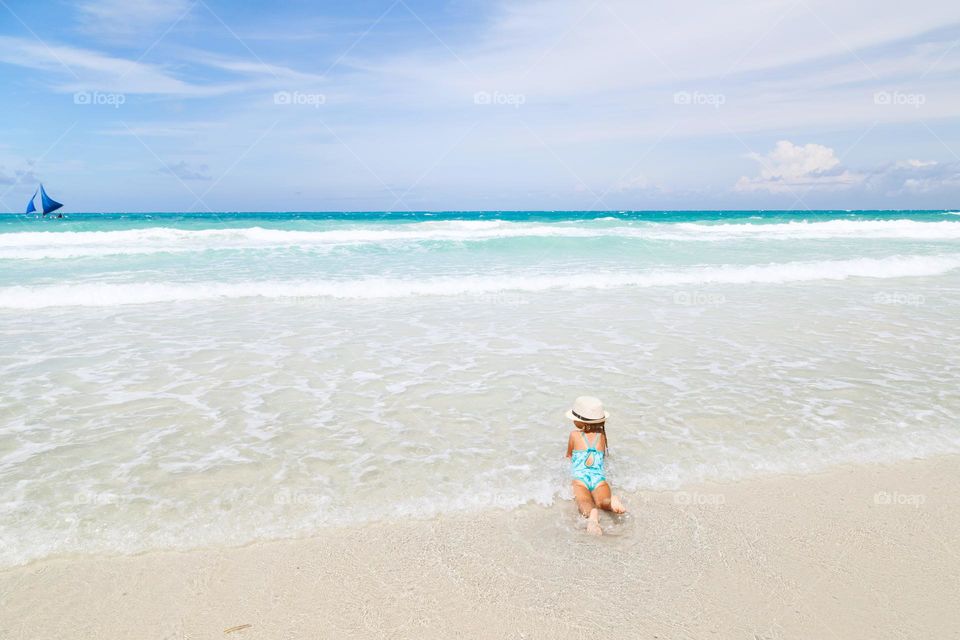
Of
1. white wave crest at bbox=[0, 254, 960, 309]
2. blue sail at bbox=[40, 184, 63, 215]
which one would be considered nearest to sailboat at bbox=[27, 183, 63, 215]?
blue sail at bbox=[40, 184, 63, 215]

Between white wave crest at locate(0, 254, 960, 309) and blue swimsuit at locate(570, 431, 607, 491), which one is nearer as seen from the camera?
blue swimsuit at locate(570, 431, 607, 491)

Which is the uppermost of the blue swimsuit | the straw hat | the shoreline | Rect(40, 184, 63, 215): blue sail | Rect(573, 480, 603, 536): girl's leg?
Rect(40, 184, 63, 215): blue sail

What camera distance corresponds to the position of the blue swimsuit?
12.3ft

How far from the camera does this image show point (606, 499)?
11.8ft

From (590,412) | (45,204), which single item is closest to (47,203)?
(45,204)

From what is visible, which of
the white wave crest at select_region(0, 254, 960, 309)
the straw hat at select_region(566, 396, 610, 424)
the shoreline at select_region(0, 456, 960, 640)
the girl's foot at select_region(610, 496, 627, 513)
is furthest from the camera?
the white wave crest at select_region(0, 254, 960, 309)

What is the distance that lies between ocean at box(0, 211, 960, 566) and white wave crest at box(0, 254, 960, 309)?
0.37ft

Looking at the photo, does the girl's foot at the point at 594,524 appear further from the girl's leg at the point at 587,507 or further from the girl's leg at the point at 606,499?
Result: the girl's leg at the point at 606,499

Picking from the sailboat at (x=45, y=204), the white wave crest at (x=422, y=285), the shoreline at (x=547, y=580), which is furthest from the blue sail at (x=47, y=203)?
the shoreline at (x=547, y=580)

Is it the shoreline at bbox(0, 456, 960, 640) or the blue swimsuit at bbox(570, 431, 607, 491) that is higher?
the blue swimsuit at bbox(570, 431, 607, 491)

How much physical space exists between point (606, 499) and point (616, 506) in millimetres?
78

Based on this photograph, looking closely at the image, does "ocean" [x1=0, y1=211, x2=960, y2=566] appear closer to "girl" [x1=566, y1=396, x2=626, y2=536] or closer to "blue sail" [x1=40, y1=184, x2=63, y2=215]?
"girl" [x1=566, y1=396, x2=626, y2=536]

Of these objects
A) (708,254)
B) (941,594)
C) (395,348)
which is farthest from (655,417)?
(708,254)

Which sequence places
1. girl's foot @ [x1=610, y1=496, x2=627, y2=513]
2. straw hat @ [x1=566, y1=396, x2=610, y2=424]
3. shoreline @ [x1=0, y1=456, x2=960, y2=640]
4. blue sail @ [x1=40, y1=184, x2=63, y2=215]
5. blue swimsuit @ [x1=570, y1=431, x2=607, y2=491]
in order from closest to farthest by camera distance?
shoreline @ [x1=0, y1=456, x2=960, y2=640]
girl's foot @ [x1=610, y1=496, x2=627, y2=513]
blue swimsuit @ [x1=570, y1=431, x2=607, y2=491]
straw hat @ [x1=566, y1=396, x2=610, y2=424]
blue sail @ [x1=40, y1=184, x2=63, y2=215]
